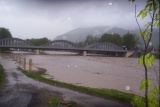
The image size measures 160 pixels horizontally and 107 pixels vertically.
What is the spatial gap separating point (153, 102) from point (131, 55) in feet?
294

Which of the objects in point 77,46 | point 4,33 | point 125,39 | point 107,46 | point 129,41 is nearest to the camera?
point 4,33

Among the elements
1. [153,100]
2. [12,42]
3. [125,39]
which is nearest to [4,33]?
[12,42]

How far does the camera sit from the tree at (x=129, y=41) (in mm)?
95438

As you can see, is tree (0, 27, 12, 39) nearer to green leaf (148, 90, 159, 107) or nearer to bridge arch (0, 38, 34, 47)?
bridge arch (0, 38, 34, 47)

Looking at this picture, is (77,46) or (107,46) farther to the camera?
(107,46)

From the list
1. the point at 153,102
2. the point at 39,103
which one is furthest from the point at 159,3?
the point at 39,103

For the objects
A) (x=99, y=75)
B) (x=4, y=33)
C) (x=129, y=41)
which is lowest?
(x=99, y=75)

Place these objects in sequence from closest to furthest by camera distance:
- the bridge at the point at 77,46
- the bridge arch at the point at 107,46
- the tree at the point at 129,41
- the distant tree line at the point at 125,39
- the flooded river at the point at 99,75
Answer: the flooded river at the point at 99,75
the bridge at the point at 77,46
the bridge arch at the point at 107,46
the tree at the point at 129,41
the distant tree line at the point at 125,39

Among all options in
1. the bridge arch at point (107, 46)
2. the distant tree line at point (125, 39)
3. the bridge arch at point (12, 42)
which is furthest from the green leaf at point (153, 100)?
the distant tree line at point (125, 39)

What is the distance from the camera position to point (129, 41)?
97.6 meters

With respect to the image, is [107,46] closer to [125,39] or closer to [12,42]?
[125,39]

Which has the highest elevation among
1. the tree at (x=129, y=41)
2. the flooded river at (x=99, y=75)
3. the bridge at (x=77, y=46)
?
the tree at (x=129, y=41)

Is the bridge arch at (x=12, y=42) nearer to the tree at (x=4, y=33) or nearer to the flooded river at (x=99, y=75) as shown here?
the tree at (x=4, y=33)

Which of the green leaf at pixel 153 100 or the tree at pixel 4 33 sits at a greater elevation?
the tree at pixel 4 33
